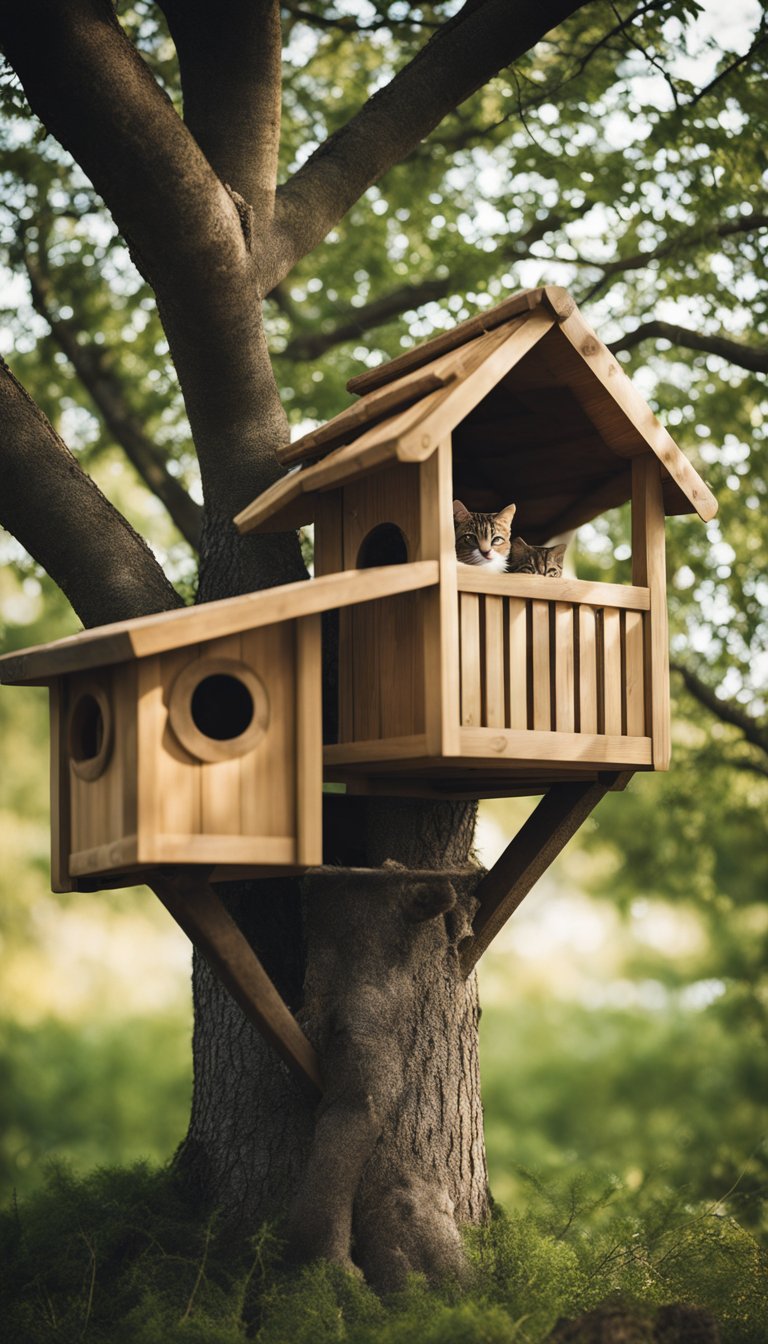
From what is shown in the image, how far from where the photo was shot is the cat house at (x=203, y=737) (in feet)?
11.4

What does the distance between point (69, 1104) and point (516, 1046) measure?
5.87 meters

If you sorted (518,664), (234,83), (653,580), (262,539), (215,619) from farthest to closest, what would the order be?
(234,83) < (262,539) < (653,580) < (518,664) < (215,619)

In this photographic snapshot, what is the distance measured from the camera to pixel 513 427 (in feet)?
16.4

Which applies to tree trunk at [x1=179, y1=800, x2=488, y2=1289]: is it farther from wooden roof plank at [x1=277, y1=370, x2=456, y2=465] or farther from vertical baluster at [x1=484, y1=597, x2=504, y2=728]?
wooden roof plank at [x1=277, y1=370, x2=456, y2=465]

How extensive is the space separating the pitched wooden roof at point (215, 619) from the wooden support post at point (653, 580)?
3.02 ft

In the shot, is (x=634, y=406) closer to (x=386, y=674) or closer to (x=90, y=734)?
(x=386, y=674)

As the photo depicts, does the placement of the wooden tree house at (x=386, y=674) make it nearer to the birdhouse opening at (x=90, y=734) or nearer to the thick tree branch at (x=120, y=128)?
the birdhouse opening at (x=90, y=734)

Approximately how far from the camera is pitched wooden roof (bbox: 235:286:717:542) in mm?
3977

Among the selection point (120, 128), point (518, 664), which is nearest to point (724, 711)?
point (518, 664)

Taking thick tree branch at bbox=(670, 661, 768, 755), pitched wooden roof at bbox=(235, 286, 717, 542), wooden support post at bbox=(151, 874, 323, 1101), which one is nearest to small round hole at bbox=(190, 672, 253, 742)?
pitched wooden roof at bbox=(235, 286, 717, 542)

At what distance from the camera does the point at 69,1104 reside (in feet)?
55.4

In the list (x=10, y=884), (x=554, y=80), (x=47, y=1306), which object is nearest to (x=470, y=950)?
(x=47, y=1306)

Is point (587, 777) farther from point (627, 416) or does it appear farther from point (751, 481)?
point (751, 481)

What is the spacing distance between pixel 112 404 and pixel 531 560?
4.25 m
